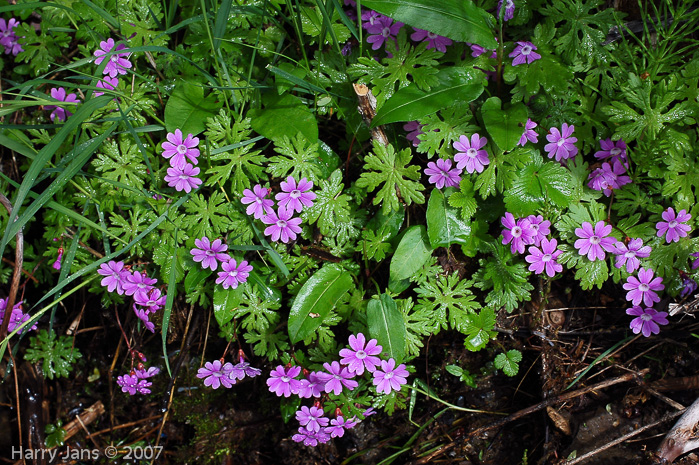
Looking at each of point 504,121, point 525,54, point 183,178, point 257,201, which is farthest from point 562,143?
point 183,178

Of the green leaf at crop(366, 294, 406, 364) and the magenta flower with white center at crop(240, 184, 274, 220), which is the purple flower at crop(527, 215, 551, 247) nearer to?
the green leaf at crop(366, 294, 406, 364)

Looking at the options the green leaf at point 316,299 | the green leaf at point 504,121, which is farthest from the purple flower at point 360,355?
the green leaf at point 504,121

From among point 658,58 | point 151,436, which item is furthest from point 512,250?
point 151,436

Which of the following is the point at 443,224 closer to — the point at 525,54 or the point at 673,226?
the point at 525,54

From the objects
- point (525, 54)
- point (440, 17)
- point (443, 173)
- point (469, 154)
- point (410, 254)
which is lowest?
point (410, 254)

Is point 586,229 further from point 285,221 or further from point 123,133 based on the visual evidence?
point 123,133

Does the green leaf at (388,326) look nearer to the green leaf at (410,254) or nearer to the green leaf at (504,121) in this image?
the green leaf at (410,254)

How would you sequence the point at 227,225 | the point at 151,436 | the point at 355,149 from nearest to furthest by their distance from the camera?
the point at 227,225 → the point at 355,149 → the point at 151,436

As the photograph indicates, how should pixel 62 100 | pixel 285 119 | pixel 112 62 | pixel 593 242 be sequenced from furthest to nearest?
pixel 62 100 → pixel 112 62 → pixel 285 119 → pixel 593 242
